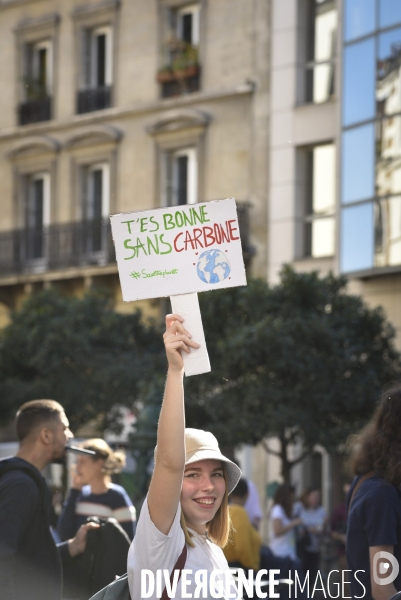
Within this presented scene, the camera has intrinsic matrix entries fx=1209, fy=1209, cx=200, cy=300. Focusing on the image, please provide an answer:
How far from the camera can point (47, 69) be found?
2869 centimetres

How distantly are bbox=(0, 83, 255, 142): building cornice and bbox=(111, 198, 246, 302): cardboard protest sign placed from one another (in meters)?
20.8

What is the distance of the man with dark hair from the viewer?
17.6 feet

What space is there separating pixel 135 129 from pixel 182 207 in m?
22.7

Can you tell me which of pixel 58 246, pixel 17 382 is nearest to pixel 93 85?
pixel 58 246

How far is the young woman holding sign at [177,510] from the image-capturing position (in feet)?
12.2

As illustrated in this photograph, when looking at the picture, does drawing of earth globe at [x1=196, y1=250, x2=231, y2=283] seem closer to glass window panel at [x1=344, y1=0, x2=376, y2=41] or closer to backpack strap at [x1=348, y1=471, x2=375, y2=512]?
backpack strap at [x1=348, y1=471, x2=375, y2=512]

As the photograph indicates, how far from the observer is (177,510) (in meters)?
3.78

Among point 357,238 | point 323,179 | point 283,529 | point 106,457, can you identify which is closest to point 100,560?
point 106,457

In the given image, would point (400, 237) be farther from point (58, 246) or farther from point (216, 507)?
point (216, 507)

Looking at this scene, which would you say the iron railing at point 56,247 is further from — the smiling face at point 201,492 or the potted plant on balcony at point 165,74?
the smiling face at point 201,492

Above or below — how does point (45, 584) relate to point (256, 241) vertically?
below

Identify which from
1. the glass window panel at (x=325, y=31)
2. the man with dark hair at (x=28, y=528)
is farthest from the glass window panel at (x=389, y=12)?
the man with dark hair at (x=28, y=528)

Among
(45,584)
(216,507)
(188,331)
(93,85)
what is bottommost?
(45,584)

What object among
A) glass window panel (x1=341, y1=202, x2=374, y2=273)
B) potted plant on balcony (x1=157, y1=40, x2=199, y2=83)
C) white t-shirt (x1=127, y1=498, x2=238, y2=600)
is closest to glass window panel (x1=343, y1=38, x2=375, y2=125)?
glass window panel (x1=341, y1=202, x2=374, y2=273)
